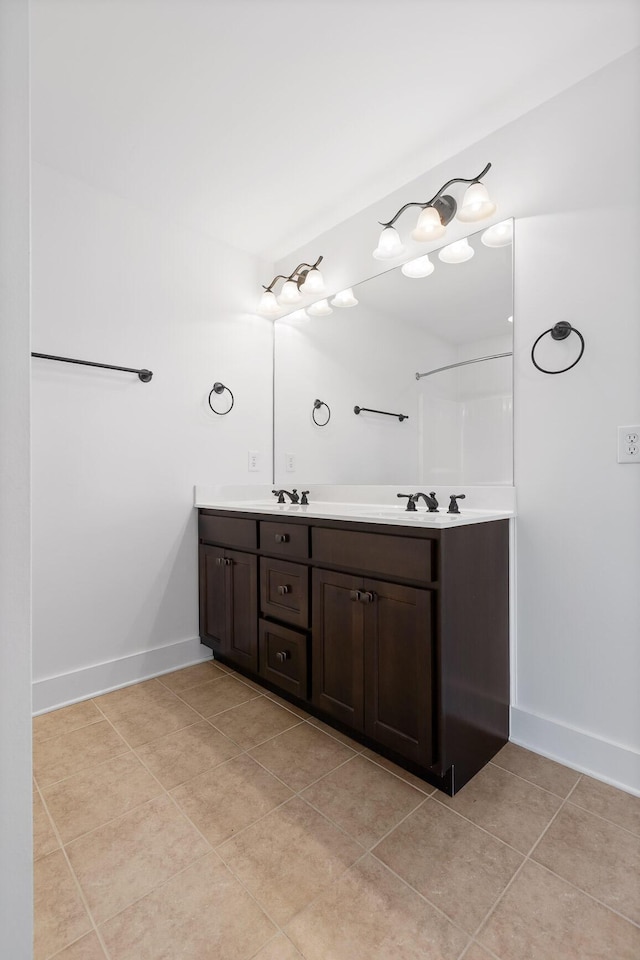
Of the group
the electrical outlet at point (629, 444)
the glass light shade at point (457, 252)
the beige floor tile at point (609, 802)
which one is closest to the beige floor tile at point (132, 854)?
the beige floor tile at point (609, 802)

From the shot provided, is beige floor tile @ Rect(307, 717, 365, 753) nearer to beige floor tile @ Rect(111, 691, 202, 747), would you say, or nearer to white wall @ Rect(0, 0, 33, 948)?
beige floor tile @ Rect(111, 691, 202, 747)

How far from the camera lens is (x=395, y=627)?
1.48 metres

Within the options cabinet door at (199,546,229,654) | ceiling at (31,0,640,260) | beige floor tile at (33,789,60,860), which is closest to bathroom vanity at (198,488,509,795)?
cabinet door at (199,546,229,654)

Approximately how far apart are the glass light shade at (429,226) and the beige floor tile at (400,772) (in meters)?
2.01

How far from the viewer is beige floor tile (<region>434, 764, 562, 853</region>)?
4.18 feet

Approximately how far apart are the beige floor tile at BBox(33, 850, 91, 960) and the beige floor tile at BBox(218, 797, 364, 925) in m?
0.33

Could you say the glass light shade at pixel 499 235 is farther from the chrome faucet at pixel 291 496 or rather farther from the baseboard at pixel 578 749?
the baseboard at pixel 578 749

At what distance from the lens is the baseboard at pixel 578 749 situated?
4.79 feet

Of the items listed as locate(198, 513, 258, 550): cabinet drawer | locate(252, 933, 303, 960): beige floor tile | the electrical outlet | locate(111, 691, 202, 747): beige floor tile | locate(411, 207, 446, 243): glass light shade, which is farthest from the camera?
locate(198, 513, 258, 550): cabinet drawer

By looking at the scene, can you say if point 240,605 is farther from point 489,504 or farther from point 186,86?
point 186,86

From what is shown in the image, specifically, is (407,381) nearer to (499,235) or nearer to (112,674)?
(499,235)

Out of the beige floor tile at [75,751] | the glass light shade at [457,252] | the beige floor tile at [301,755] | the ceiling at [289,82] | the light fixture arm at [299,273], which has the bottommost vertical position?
the beige floor tile at [75,751]

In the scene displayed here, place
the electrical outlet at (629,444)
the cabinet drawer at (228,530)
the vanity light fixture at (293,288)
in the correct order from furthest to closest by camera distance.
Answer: the vanity light fixture at (293,288), the cabinet drawer at (228,530), the electrical outlet at (629,444)

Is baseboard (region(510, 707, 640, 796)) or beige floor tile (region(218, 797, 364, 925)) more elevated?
baseboard (region(510, 707, 640, 796))
